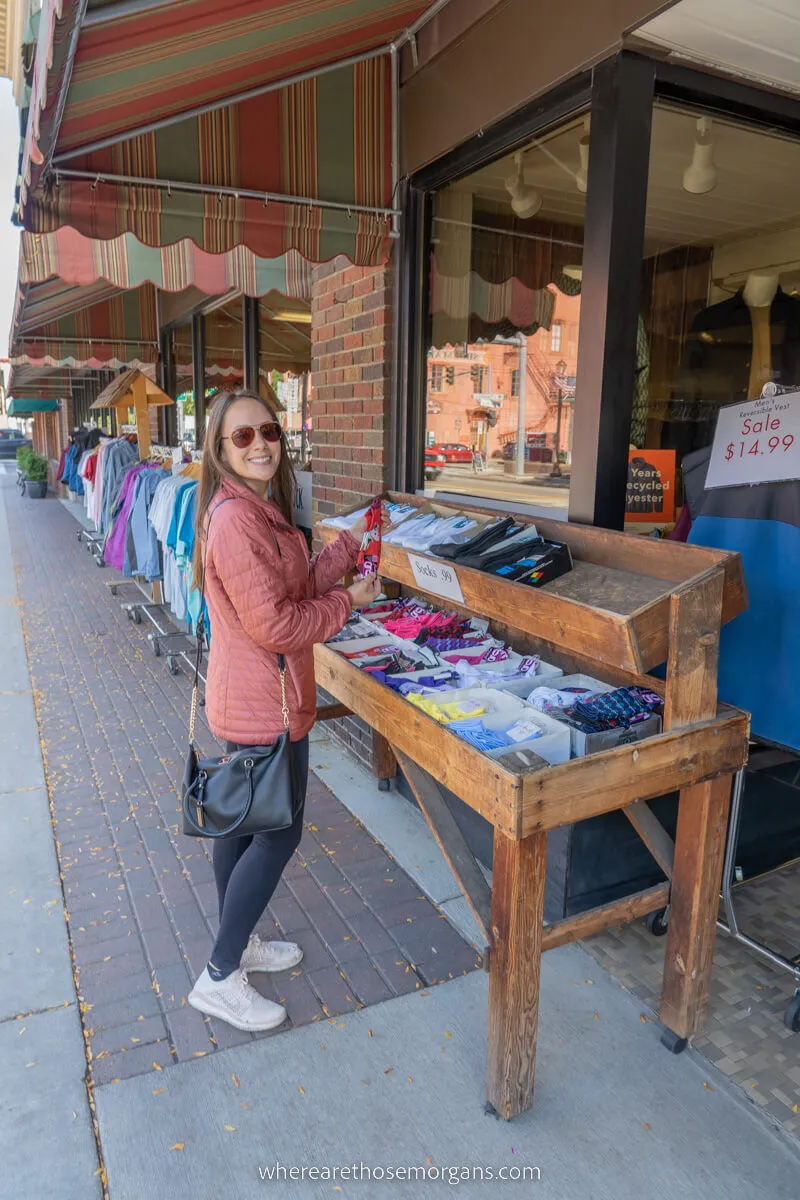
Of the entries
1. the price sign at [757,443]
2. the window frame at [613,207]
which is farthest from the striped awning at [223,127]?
the price sign at [757,443]

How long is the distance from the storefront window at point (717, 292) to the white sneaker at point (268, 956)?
244 cm

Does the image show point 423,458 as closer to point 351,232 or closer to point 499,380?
point 499,380

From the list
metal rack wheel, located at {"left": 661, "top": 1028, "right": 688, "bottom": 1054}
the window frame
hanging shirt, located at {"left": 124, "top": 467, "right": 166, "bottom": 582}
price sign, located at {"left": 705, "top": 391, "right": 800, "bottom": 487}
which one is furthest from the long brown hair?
hanging shirt, located at {"left": 124, "top": 467, "right": 166, "bottom": 582}

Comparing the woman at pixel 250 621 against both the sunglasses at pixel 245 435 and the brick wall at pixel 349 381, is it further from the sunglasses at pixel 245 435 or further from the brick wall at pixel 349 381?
the brick wall at pixel 349 381

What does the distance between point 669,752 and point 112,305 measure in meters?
8.92

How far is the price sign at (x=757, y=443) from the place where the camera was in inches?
93.7

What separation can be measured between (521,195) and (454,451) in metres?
1.11

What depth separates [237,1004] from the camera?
7.76 ft

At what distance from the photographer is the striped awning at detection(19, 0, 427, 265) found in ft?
7.62

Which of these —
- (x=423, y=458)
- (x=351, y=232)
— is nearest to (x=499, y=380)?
(x=423, y=458)

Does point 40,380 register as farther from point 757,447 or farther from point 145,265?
point 757,447

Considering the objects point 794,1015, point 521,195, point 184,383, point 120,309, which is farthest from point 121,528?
point 794,1015

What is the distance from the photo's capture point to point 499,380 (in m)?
3.64

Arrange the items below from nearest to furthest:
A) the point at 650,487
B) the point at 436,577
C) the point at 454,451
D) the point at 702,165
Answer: the point at 436,577, the point at 650,487, the point at 702,165, the point at 454,451
